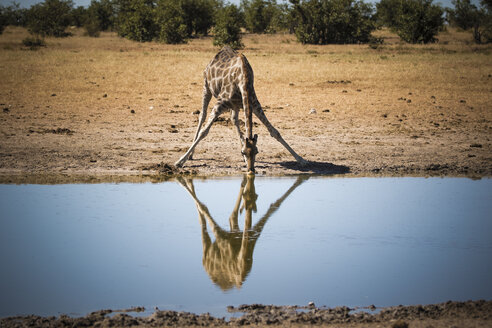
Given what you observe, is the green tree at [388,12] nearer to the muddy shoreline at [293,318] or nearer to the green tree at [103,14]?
the green tree at [103,14]

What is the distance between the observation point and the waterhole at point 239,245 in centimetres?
444

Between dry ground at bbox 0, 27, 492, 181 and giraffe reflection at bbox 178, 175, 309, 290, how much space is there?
1.72m

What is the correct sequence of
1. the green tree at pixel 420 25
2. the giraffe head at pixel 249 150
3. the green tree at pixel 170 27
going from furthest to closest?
the green tree at pixel 420 25
the green tree at pixel 170 27
the giraffe head at pixel 249 150

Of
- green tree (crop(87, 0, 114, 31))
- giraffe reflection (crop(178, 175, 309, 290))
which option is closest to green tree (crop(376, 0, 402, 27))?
green tree (crop(87, 0, 114, 31))

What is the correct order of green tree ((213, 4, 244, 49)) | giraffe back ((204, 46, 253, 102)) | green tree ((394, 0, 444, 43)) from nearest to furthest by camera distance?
giraffe back ((204, 46, 253, 102)) → green tree ((213, 4, 244, 49)) → green tree ((394, 0, 444, 43))

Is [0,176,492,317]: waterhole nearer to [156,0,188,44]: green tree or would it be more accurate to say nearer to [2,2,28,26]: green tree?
[156,0,188,44]: green tree

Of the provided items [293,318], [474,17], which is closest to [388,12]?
[474,17]

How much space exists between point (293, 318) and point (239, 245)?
5.97 ft

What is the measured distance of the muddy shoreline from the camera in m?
3.88

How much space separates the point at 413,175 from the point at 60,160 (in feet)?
17.7

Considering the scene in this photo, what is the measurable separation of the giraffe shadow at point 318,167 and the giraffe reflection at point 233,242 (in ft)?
4.36

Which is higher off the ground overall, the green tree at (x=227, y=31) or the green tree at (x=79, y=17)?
the green tree at (x=79, y=17)

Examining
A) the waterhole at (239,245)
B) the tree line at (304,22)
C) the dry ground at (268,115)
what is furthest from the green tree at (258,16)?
the waterhole at (239,245)

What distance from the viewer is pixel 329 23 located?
37.0m
